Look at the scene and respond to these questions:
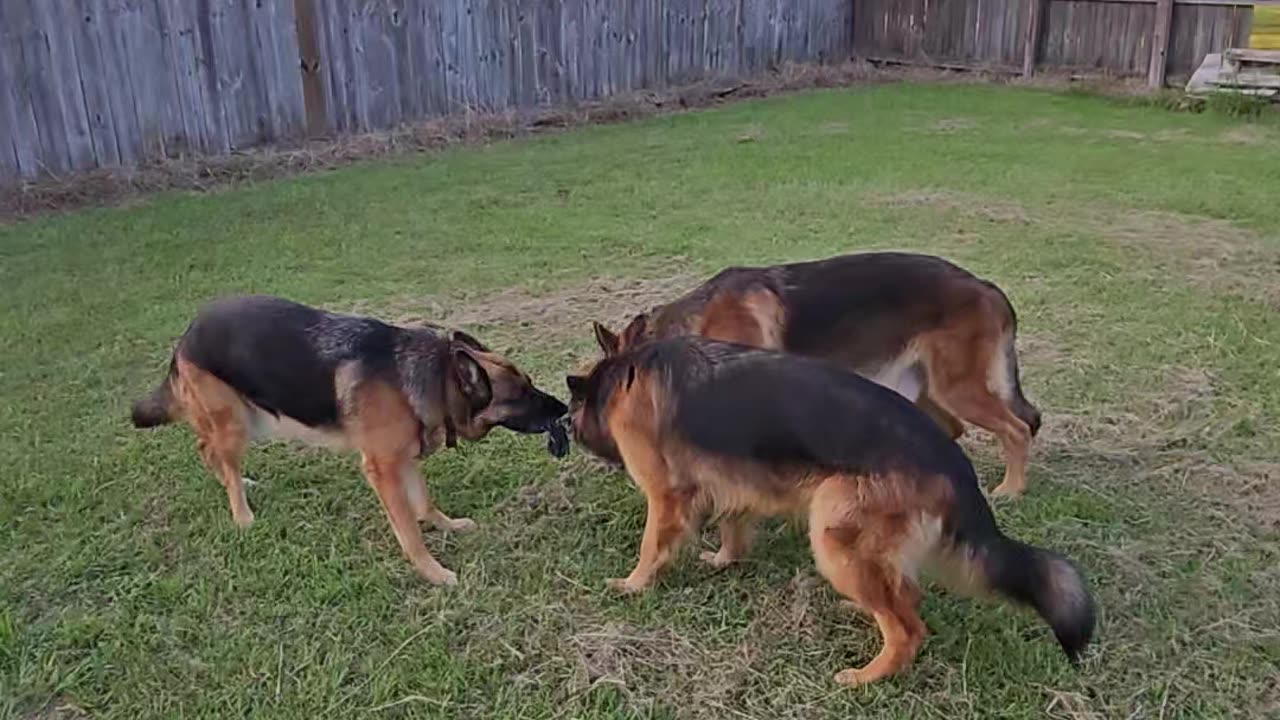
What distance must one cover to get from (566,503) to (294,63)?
7.40m

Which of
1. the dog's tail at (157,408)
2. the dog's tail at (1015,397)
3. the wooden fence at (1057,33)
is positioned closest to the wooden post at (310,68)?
the dog's tail at (157,408)

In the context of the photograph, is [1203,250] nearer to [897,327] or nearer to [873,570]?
[897,327]

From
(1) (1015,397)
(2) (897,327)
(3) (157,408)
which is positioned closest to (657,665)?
(2) (897,327)

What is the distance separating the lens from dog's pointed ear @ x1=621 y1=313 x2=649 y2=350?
3.58 m

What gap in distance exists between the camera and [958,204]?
7812 mm

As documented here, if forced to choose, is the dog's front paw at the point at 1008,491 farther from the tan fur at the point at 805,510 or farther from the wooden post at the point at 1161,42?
the wooden post at the point at 1161,42

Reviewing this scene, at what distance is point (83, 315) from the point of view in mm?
5508

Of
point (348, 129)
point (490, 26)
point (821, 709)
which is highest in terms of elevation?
point (490, 26)

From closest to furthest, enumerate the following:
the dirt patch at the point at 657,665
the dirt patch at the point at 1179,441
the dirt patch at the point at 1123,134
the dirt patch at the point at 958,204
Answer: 1. the dirt patch at the point at 657,665
2. the dirt patch at the point at 1179,441
3. the dirt patch at the point at 958,204
4. the dirt patch at the point at 1123,134

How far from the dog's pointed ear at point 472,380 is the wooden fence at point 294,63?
6.53m

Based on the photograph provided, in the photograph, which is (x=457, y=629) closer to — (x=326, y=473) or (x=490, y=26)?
(x=326, y=473)

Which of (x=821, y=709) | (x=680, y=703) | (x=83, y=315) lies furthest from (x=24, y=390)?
(x=821, y=709)

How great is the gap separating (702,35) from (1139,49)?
18.1 feet

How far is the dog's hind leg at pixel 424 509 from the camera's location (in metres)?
3.51
